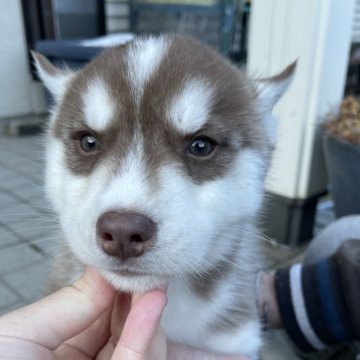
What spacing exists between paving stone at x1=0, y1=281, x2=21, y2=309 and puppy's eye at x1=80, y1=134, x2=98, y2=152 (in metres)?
1.80

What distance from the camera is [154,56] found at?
150 centimetres

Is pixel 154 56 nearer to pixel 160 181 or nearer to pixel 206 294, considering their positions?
pixel 160 181

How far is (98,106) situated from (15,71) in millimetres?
5736

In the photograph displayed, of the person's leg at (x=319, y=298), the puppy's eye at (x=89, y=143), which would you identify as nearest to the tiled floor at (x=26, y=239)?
the person's leg at (x=319, y=298)

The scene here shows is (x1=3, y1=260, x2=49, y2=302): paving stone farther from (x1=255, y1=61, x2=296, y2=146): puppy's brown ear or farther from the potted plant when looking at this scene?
the potted plant

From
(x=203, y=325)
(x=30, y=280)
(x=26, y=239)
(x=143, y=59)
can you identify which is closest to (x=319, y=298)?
(x=203, y=325)

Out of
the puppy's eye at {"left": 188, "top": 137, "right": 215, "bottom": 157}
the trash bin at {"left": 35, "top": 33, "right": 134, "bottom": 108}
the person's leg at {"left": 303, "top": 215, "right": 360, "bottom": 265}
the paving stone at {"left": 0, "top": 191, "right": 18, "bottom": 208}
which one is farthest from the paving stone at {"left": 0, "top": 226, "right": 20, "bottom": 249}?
the puppy's eye at {"left": 188, "top": 137, "right": 215, "bottom": 157}

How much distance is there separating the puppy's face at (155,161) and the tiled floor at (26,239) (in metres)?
0.46

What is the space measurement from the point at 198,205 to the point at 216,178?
0.15 meters

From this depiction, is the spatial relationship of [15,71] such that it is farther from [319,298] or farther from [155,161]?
[155,161]

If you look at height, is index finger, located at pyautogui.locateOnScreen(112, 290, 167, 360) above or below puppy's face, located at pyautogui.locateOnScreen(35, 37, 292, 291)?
below

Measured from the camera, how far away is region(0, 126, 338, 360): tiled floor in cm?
272

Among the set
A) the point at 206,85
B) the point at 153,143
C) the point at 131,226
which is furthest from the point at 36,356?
the point at 206,85

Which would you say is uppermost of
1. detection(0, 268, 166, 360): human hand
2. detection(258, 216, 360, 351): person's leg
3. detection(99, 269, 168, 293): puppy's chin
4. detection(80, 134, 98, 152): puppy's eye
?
detection(80, 134, 98, 152): puppy's eye
